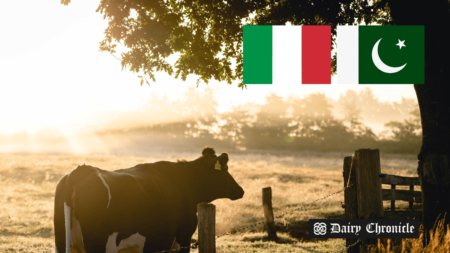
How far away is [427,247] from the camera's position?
5328 millimetres

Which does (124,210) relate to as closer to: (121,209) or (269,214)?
(121,209)

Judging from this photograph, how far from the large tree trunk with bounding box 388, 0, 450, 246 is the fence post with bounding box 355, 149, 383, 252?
1532mm

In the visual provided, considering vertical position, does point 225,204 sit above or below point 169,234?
below

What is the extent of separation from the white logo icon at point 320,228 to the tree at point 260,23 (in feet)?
7.59

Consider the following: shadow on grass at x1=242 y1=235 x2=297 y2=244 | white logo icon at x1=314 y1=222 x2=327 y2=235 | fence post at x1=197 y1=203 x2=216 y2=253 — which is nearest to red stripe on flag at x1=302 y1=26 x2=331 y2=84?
shadow on grass at x1=242 y1=235 x2=297 y2=244

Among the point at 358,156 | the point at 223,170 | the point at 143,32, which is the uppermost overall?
the point at 143,32

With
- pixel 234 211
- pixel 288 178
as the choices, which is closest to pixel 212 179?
pixel 234 211

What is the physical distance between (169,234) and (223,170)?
2078mm

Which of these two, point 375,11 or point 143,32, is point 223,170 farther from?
point 375,11

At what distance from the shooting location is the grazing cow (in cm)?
438

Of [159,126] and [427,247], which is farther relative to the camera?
[159,126]

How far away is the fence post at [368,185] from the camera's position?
4875 millimetres

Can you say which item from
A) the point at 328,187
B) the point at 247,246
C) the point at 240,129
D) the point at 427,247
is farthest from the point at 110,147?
the point at 427,247

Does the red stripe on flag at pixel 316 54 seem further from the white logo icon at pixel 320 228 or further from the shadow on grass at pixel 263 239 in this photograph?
the white logo icon at pixel 320 228
